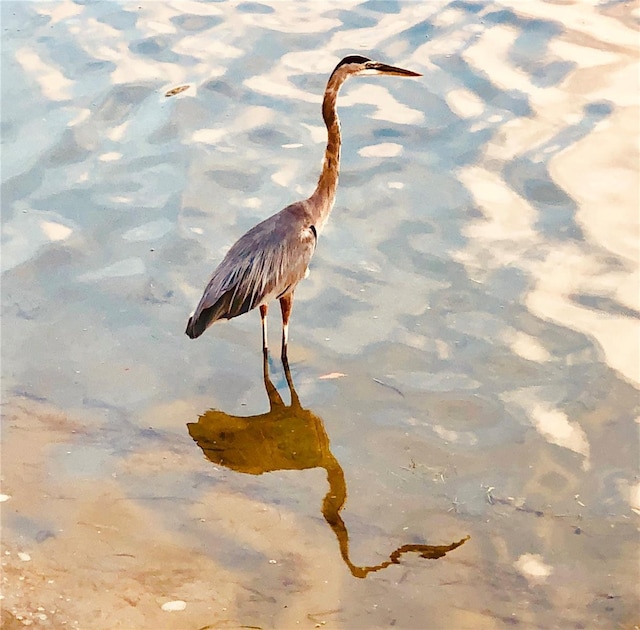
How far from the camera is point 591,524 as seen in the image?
4.72m

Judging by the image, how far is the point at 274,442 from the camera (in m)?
5.36

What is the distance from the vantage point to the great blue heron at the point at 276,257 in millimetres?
5758

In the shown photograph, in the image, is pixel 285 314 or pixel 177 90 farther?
pixel 177 90

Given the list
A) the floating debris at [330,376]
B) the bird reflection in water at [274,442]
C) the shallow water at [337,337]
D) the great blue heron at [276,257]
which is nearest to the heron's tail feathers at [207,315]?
the great blue heron at [276,257]

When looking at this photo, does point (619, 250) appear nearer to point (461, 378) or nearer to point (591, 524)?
point (461, 378)

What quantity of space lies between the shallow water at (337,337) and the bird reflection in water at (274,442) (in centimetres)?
2

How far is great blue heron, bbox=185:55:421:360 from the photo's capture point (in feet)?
18.9

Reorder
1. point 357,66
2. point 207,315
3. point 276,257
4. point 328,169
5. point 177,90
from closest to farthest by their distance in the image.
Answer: point 207,315, point 276,257, point 357,66, point 328,169, point 177,90

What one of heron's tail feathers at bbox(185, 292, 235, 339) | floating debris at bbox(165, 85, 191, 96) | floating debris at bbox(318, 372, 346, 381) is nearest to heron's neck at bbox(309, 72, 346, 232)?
heron's tail feathers at bbox(185, 292, 235, 339)

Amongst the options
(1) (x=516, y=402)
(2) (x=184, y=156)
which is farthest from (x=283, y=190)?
(1) (x=516, y=402)

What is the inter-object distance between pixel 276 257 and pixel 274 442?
1.24 m

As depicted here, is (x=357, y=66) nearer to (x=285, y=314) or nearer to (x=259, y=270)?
(x=259, y=270)

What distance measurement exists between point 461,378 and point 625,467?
3.69 ft

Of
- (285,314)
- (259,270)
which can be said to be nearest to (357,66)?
(259,270)
